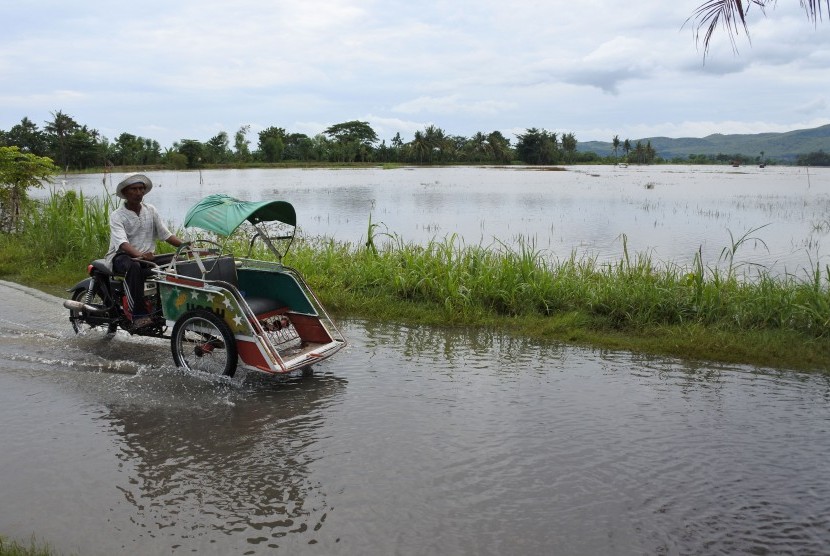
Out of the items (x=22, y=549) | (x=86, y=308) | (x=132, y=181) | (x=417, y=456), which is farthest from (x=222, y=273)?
(x=22, y=549)

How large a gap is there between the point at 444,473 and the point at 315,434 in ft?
3.65

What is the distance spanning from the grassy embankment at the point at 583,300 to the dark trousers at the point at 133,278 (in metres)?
2.87

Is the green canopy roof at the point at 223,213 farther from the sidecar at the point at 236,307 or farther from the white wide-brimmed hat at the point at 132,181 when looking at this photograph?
the white wide-brimmed hat at the point at 132,181

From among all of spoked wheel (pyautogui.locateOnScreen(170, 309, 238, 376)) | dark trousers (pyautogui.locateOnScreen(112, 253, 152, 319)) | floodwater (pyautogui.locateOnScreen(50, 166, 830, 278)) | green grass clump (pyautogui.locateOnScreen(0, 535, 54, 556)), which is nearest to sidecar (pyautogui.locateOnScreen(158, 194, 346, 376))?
spoked wheel (pyautogui.locateOnScreen(170, 309, 238, 376))

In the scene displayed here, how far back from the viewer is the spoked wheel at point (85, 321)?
671 cm

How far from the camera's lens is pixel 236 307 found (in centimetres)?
538

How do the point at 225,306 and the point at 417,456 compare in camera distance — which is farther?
the point at 225,306

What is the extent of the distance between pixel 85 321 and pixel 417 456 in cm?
447

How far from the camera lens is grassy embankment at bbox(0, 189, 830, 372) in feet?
22.1

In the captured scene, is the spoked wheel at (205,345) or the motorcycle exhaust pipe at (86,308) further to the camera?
the motorcycle exhaust pipe at (86,308)

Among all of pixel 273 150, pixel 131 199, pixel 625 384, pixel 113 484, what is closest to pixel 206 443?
pixel 113 484

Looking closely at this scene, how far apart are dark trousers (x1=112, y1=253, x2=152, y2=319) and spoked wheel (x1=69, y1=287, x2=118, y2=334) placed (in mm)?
657

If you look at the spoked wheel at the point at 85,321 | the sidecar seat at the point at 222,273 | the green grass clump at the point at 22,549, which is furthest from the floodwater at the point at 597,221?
the green grass clump at the point at 22,549

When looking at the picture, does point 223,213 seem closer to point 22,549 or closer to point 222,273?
point 222,273
